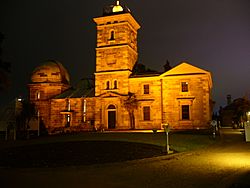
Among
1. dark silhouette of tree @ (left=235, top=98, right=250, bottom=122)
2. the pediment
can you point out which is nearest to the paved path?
the pediment

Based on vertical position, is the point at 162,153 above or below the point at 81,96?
below

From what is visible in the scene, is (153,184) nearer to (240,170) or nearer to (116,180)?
(116,180)

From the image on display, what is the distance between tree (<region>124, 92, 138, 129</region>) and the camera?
3994 cm

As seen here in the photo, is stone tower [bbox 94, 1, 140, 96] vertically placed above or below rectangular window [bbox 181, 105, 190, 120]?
above

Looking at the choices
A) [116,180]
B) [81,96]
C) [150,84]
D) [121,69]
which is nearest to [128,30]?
[121,69]

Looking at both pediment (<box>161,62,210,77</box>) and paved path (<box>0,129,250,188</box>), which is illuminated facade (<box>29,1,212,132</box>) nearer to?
pediment (<box>161,62,210,77</box>)

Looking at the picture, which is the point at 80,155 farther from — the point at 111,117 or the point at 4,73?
the point at 111,117

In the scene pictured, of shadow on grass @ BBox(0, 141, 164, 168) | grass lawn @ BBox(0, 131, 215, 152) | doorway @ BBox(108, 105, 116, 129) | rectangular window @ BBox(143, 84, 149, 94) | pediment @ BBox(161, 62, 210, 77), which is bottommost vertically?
shadow on grass @ BBox(0, 141, 164, 168)

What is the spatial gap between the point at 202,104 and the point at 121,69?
40.6 feet

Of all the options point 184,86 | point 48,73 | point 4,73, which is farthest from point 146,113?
point 4,73

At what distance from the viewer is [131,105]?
40.0 metres

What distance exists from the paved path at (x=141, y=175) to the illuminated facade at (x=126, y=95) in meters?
25.5

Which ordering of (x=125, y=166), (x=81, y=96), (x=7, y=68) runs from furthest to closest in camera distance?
1. (x=81, y=96)
2. (x=7, y=68)
3. (x=125, y=166)

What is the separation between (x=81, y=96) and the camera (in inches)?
1762
